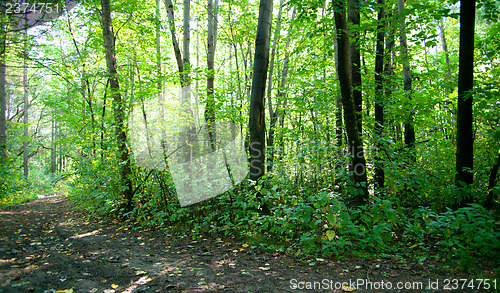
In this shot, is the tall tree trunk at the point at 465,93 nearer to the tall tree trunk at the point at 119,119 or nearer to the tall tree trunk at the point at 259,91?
the tall tree trunk at the point at 259,91

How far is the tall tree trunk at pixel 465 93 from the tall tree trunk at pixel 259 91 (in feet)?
10.6

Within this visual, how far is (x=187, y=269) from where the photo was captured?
3.54 m

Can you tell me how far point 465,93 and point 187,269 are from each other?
15.6ft

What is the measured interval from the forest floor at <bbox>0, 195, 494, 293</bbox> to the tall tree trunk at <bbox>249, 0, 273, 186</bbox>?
5.47ft

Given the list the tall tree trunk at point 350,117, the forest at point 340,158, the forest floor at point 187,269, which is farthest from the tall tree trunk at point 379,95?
the forest floor at point 187,269

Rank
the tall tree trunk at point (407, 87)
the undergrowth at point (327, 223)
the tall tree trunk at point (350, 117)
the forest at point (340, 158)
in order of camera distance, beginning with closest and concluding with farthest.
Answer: the undergrowth at point (327, 223), the forest at point (340, 158), the tall tree trunk at point (350, 117), the tall tree trunk at point (407, 87)

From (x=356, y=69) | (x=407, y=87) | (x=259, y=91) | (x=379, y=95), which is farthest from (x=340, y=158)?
(x=407, y=87)

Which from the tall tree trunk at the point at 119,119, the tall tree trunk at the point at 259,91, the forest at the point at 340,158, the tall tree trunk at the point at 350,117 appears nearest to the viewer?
the forest at the point at 340,158

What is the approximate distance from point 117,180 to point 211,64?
4.96m

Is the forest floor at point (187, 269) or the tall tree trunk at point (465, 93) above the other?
the tall tree trunk at point (465, 93)

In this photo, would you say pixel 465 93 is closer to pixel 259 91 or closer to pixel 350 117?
pixel 350 117

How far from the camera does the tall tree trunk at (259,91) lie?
5.27 m

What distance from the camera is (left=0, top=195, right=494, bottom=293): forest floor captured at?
2828 millimetres

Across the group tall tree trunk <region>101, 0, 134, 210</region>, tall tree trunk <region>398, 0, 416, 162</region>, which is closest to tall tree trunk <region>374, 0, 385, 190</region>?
tall tree trunk <region>398, 0, 416, 162</region>
